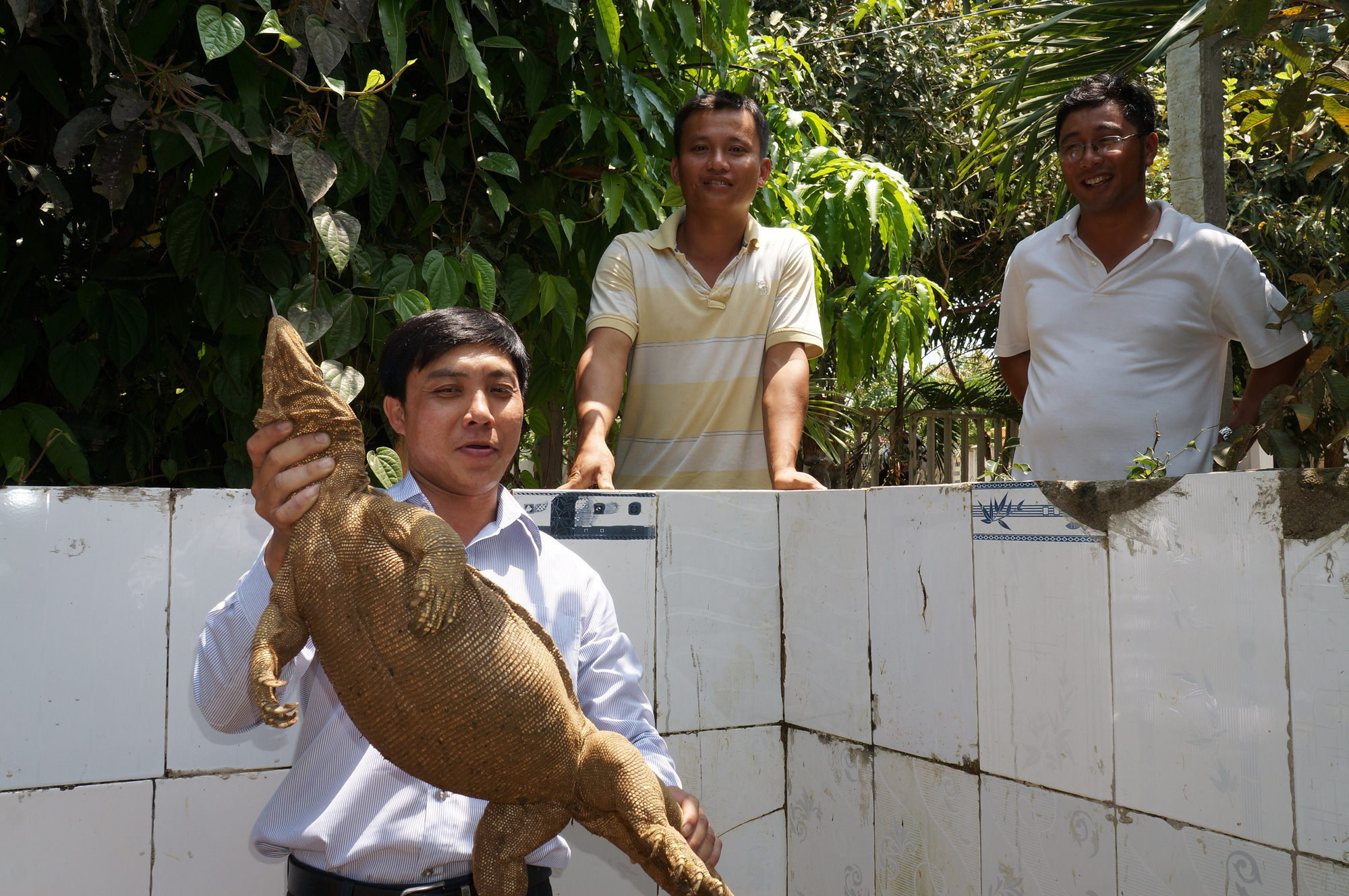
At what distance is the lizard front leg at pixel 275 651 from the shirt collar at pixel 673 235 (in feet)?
5.84

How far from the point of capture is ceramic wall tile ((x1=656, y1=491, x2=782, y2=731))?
8.84ft

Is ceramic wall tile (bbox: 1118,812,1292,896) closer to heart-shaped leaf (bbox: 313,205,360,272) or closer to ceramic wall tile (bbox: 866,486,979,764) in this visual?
ceramic wall tile (bbox: 866,486,979,764)

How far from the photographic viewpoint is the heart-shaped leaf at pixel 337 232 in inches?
91.0

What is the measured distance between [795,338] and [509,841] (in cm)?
177

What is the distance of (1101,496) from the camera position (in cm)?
203

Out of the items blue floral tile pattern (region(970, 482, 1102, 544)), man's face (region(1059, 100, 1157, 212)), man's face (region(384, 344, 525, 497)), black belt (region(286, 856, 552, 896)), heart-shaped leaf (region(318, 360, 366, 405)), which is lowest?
black belt (region(286, 856, 552, 896))

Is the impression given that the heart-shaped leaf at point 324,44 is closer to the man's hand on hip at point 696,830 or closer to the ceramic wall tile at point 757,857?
the man's hand on hip at point 696,830

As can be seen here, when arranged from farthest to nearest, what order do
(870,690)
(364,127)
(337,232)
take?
1. (870,690)
2. (364,127)
3. (337,232)

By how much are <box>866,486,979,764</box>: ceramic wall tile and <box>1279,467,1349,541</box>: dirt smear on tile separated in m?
0.70

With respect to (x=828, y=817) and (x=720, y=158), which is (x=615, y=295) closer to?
(x=720, y=158)

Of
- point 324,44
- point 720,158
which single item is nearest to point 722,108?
point 720,158

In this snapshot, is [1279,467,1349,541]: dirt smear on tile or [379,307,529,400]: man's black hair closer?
[1279,467,1349,541]: dirt smear on tile

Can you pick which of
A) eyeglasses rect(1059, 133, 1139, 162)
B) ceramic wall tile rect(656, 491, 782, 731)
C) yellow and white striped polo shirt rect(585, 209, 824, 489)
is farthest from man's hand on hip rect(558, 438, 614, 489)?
eyeglasses rect(1059, 133, 1139, 162)

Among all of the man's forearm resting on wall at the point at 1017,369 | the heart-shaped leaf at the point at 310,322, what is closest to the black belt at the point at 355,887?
the heart-shaped leaf at the point at 310,322
